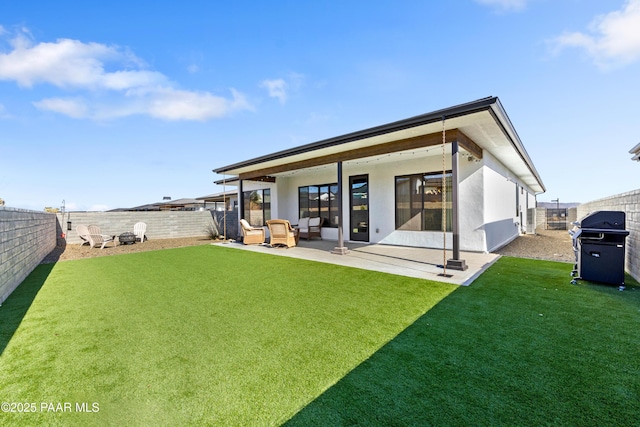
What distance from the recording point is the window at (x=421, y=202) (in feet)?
26.2

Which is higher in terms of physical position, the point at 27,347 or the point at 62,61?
the point at 62,61

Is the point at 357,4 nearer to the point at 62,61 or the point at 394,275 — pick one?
the point at 394,275

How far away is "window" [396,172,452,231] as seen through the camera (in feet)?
26.2

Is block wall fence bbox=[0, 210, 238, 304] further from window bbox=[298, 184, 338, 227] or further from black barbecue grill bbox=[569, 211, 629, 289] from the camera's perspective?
black barbecue grill bbox=[569, 211, 629, 289]

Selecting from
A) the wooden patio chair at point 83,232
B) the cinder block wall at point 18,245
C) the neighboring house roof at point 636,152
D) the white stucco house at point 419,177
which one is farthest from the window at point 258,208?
the neighboring house roof at point 636,152

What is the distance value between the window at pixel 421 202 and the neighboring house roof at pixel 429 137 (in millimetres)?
1577

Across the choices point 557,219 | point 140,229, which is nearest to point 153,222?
point 140,229

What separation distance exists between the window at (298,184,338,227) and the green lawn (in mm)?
6501

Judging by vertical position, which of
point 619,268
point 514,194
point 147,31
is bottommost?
point 619,268

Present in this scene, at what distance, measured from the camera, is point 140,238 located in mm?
11516

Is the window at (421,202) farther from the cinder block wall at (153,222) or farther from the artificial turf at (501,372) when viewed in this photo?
the cinder block wall at (153,222)

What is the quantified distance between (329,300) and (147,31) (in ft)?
32.8

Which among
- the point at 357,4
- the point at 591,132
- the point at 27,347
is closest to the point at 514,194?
the point at 591,132

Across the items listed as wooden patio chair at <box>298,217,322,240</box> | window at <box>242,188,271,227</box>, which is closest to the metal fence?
wooden patio chair at <box>298,217,322,240</box>
